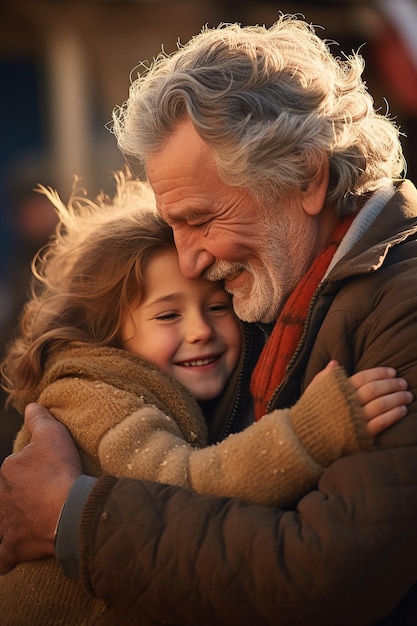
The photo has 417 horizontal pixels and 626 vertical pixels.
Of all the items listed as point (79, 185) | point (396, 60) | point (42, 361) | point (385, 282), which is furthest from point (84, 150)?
point (385, 282)

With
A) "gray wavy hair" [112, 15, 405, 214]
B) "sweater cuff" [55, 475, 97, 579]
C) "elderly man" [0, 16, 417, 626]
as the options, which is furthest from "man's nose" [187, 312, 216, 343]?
"sweater cuff" [55, 475, 97, 579]

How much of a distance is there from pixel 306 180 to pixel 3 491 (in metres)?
1.27

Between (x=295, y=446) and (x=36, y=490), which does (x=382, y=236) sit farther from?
(x=36, y=490)

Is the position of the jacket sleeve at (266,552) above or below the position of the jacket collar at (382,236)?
below

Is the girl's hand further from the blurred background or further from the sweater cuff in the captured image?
the blurred background

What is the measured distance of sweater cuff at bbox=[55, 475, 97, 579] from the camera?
8.22ft

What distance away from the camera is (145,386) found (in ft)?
9.89

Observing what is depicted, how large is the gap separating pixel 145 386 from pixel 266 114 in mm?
898

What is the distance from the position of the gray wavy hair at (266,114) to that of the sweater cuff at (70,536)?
1.02 metres

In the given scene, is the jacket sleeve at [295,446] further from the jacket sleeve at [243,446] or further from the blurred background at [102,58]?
the blurred background at [102,58]

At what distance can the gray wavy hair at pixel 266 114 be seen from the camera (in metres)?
2.84

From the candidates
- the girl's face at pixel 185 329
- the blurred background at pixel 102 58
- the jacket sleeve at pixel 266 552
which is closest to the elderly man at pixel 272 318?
the jacket sleeve at pixel 266 552

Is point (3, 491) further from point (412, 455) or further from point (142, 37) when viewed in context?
point (142, 37)

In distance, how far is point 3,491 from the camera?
2814 millimetres
